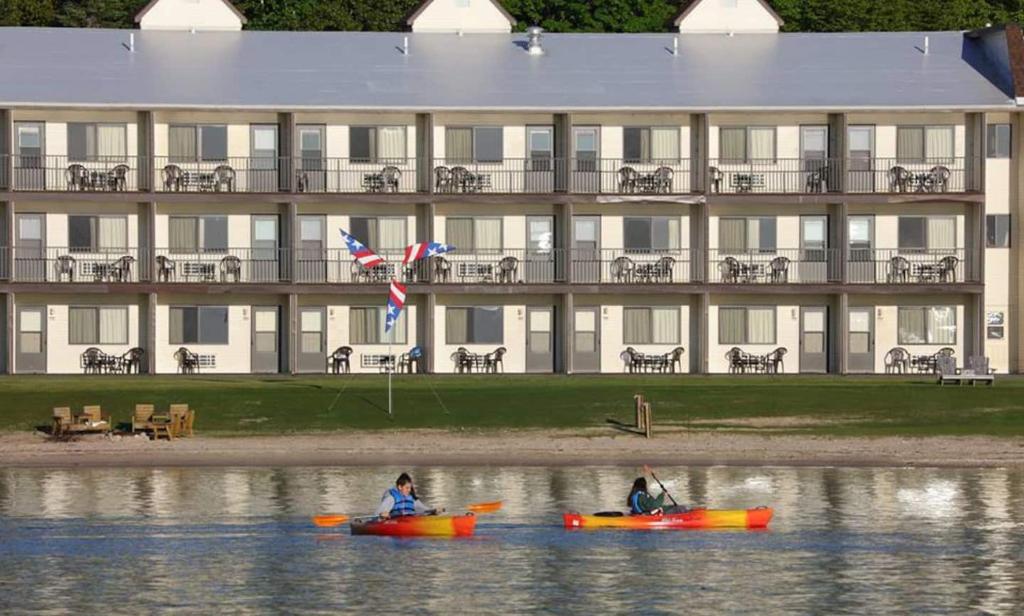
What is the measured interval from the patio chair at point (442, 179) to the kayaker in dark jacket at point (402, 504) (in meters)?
33.7

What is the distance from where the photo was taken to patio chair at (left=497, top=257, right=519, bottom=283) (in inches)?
3098

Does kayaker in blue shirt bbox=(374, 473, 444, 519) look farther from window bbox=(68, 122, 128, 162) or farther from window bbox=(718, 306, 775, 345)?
window bbox=(68, 122, 128, 162)

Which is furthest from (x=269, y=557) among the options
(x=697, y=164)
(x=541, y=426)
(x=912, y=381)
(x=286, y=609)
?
(x=697, y=164)

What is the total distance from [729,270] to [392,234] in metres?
11.8

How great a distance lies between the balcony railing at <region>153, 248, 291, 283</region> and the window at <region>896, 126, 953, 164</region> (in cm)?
2194

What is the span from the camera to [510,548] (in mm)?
43750

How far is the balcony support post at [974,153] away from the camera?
79.1m

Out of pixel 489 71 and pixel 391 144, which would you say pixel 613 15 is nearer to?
pixel 489 71

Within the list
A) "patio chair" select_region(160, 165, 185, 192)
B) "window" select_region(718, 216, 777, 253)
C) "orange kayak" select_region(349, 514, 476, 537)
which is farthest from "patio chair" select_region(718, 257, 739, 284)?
"orange kayak" select_region(349, 514, 476, 537)

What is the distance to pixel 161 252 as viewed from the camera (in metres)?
79.1

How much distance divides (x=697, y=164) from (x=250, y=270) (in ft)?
52.5

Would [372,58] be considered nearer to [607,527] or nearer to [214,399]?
[214,399]

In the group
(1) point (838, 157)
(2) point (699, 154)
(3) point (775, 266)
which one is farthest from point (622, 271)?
(1) point (838, 157)

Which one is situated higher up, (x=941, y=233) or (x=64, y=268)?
(x=941, y=233)
